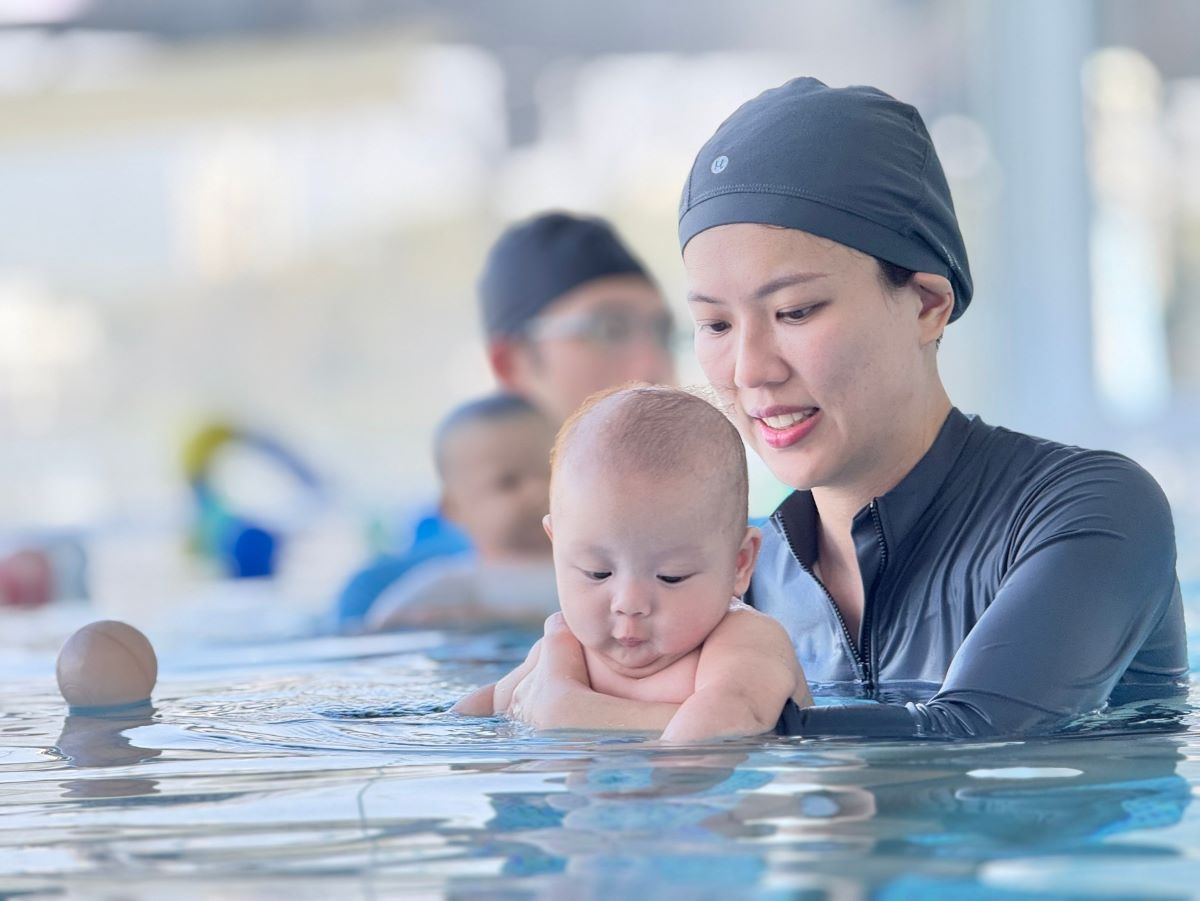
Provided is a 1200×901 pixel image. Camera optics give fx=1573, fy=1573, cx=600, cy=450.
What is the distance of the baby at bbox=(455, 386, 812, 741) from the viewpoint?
2.14 meters

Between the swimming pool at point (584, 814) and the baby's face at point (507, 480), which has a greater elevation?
the baby's face at point (507, 480)

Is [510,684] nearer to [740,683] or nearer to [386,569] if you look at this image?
[740,683]

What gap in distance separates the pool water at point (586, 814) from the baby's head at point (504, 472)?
6.86 feet

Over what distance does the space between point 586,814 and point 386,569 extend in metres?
3.52

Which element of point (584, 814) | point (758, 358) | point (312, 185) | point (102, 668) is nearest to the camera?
point (584, 814)

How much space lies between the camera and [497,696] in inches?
96.7

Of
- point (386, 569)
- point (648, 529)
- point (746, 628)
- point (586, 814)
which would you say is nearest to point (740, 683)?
point (746, 628)

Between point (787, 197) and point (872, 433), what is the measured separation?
1.22 ft

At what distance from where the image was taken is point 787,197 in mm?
2273

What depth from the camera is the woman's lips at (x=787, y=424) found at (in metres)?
2.30

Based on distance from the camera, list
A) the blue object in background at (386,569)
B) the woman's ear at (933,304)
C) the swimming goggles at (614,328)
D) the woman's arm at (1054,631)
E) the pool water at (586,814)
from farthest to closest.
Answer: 1. the blue object in background at (386,569)
2. the swimming goggles at (614,328)
3. the woman's ear at (933,304)
4. the woman's arm at (1054,631)
5. the pool water at (586,814)

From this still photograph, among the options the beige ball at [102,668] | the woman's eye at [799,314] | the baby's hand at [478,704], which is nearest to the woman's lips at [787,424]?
the woman's eye at [799,314]

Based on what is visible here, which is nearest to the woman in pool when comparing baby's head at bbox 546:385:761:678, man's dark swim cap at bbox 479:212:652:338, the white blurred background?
baby's head at bbox 546:385:761:678

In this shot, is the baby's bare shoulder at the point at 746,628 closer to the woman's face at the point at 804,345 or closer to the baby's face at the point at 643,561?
the baby's face at the point at 643,561
